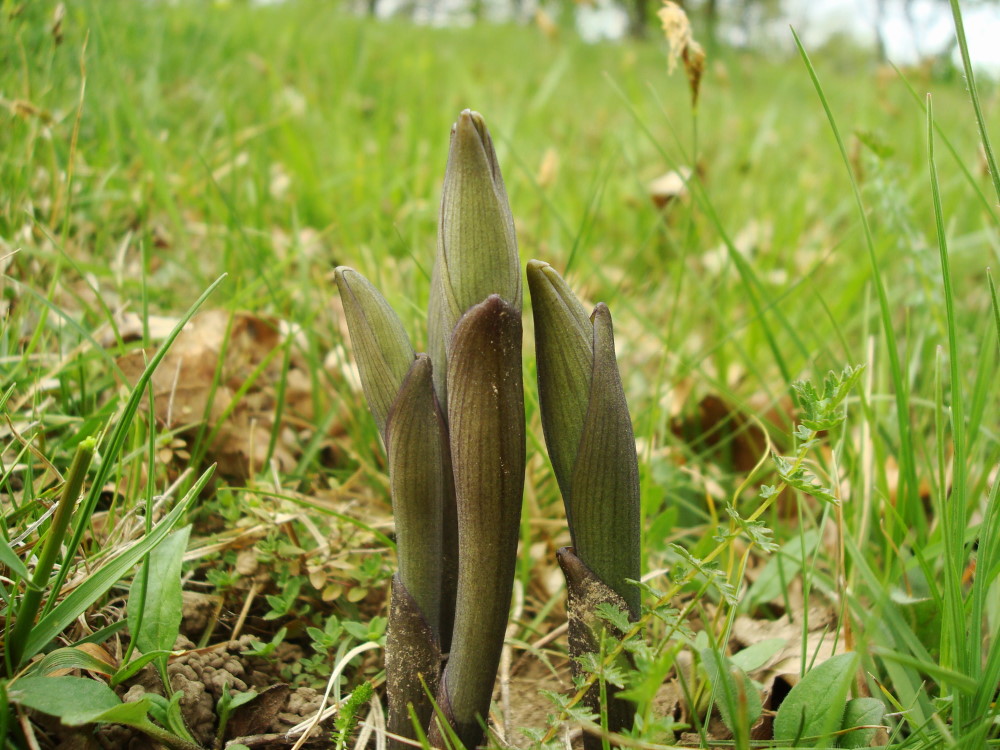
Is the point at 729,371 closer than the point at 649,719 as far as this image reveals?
No

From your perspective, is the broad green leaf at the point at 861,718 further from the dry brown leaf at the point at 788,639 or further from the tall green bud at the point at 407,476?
the tall green bud at the point at 407,476

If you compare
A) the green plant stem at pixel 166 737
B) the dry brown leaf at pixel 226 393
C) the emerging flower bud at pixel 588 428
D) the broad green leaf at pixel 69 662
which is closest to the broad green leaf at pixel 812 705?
the emerging flower bud at pixel 588 428

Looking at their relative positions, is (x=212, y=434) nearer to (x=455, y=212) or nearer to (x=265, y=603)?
(x=265, y=603)

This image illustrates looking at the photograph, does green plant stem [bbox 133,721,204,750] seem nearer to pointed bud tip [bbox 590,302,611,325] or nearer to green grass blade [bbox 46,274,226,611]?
green grass blade [bbox 46,274,226,611]

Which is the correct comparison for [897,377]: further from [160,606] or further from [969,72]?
[160,606]

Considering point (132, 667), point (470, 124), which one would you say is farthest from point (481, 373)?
point (132, 667)

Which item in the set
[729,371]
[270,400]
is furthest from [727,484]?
[270,400]
